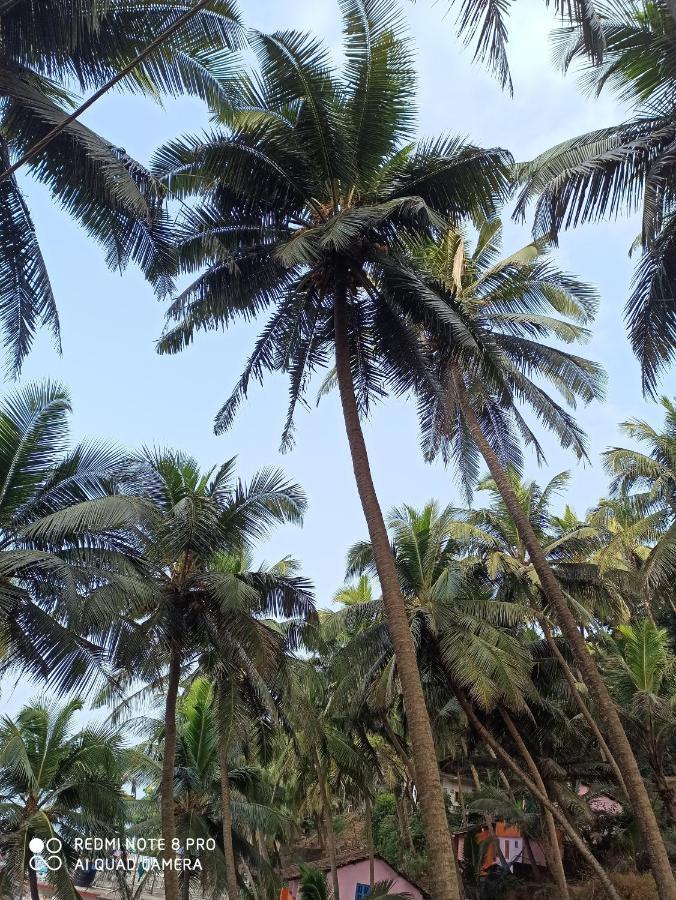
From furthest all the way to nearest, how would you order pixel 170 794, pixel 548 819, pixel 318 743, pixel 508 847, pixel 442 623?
pixel 508 847
pixel 548 819
pixel 318 743
pixel 442 623
pixel 170 794

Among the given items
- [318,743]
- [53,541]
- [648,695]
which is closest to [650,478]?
[648,695]

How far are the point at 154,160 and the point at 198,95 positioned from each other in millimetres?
1781

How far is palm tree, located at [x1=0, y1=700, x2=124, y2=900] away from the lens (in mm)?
19781

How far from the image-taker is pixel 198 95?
10312 millimetres

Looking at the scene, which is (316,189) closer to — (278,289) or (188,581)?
(278,289)

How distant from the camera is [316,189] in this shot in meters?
12.0

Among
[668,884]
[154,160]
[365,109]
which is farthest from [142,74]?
[668,884]

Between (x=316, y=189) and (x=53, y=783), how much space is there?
17596 mm

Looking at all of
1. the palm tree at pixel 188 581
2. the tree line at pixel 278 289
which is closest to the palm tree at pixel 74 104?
the tree line at pixel 278 289

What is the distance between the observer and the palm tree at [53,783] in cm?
1978

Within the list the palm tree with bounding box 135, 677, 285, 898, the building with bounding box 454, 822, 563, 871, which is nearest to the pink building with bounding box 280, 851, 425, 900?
the building with bounding box 454, 822, 563, 871

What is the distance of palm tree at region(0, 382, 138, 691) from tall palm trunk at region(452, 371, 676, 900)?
704 centimetres

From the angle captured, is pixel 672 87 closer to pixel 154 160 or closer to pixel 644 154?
pixel 644 154

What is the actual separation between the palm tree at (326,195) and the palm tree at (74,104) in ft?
3.60
